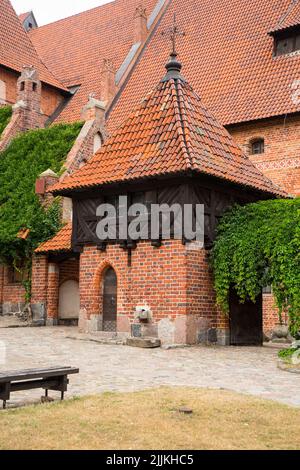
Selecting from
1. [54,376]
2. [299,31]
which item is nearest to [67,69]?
[299,31]

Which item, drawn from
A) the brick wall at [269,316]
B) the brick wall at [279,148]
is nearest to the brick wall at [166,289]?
the brick wall at [269,316]

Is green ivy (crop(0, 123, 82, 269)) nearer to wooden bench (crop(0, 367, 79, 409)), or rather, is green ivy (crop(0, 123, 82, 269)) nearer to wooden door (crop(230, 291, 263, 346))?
wooden door (crop(230, 291, 263, 346))

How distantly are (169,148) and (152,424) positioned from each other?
9.39 m

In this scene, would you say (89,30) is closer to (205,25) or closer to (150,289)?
(205,25)

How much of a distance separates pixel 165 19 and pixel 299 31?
9.19 meters

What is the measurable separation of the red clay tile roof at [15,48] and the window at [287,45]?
11183 millimetres

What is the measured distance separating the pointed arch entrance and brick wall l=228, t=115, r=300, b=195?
707 centimetres

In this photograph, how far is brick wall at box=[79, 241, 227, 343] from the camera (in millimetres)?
13650

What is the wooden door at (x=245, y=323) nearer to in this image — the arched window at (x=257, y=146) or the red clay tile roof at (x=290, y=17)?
the arched window at (x=257, y=146)

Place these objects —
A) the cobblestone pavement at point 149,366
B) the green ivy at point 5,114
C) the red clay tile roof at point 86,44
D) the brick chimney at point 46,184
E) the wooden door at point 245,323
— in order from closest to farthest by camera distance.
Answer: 1. the cobblestone pavement at point 149,366
2. the wooden door at point 245,323
3. the brick chimney at point 46,184
4. the green ivy at point 5,114
5. the red clay tile roof at point 86,44

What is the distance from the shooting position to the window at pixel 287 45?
21.3 meters

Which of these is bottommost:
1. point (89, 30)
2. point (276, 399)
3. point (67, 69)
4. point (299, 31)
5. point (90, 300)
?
point (276, 399)

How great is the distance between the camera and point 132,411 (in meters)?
6.27

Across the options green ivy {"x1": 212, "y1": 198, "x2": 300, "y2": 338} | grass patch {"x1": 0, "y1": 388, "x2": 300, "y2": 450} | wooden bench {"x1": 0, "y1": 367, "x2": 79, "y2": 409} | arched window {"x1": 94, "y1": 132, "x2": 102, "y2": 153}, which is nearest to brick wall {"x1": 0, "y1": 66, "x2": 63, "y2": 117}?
arched window {"x1": 94, "y1": 132, "x2": 102, "y2": 153}
